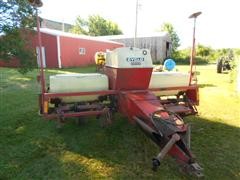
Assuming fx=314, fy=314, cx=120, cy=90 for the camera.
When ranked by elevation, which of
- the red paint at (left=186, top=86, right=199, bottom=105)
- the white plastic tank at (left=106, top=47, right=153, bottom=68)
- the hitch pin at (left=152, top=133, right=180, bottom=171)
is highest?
the white plastic tank at (left=106, top=47, right=153, bottom=68)

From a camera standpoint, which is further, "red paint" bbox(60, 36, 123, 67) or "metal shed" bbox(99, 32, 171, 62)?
"metal shed" bbox(99, 32, 171, 62)

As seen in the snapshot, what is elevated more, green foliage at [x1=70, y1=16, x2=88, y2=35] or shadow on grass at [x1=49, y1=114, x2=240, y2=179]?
green foliage at [x1=70, y1=16, x2=88, y2=35]

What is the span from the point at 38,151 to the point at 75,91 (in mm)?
1103

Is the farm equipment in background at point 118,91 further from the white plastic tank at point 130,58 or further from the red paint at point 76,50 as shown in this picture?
the red paint at point 76,50

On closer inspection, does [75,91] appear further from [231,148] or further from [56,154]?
[231,148]

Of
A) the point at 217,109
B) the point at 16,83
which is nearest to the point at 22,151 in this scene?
the point at 217,109

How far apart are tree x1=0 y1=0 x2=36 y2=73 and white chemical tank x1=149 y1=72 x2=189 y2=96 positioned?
343 centimetres

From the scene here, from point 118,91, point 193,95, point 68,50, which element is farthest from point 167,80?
point 68,50

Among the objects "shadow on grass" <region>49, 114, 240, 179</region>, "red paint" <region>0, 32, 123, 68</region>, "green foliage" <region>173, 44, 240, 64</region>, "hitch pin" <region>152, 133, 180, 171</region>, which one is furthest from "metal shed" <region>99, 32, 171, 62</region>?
"hitch pin" <region>152, 133, 180, 171</region>

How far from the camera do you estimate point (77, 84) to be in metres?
5.11

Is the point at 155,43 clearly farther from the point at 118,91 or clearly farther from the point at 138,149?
the point at 138,149

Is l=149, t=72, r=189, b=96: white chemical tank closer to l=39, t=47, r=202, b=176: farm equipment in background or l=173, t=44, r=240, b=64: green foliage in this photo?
l=39, t=47, r=202, b=176: farm equipment in background

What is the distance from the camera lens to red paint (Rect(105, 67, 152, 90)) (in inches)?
197

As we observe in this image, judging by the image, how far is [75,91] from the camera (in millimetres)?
5094
